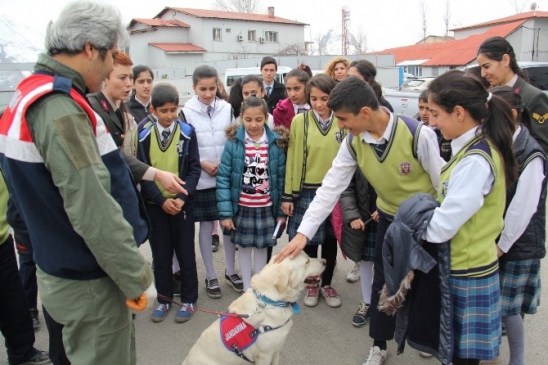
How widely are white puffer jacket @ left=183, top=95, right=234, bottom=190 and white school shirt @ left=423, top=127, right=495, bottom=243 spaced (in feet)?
8.32

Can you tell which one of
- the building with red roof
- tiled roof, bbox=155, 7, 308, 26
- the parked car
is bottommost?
the parked car

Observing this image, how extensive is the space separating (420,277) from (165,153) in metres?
2.34

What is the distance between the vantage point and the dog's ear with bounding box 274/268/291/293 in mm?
2730

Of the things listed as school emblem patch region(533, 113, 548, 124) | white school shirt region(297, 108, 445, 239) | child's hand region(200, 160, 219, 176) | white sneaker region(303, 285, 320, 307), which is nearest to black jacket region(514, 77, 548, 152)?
school emblem patch region(533, 113, 548, 124)

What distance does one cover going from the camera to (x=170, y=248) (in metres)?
3.86

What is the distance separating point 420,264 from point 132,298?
1.42 m

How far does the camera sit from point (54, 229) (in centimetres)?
183

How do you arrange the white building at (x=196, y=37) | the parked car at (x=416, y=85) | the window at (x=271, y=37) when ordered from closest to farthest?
the parked car at (x=416, y=85), the white building at (x=196, y=37), the window at (x=271, y=37)

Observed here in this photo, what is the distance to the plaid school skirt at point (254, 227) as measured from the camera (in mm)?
3971

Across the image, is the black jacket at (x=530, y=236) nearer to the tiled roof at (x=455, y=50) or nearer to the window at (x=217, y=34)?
the tiled roof at (x=455, y=50)

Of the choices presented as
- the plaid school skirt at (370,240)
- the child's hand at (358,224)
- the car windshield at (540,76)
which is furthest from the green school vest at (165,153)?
the car windshield at (540,76)

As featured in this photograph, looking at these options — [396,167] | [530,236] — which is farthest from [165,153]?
[530,236]

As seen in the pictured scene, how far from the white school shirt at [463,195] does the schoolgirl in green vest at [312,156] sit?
1.77m

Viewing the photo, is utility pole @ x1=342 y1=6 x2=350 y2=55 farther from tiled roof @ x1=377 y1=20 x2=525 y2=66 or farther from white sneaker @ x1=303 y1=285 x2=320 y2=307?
white sneaker @ x1=303 y1=285 x2=320 y2=307
